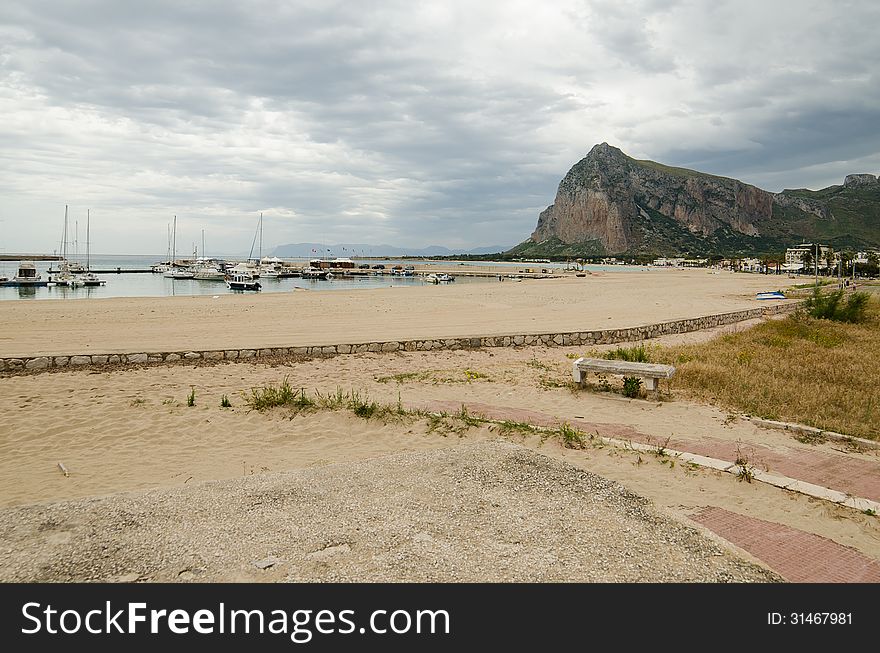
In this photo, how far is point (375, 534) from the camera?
3926mm

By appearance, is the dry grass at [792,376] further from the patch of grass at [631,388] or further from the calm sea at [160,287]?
the calm sea at [160,287]

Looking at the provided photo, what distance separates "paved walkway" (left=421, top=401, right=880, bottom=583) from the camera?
3.63 metres

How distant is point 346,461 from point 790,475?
4.45 metres

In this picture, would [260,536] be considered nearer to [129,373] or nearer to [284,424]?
[284,424]

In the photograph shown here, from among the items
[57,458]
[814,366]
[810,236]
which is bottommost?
[57,458]

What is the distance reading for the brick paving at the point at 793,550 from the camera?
3.54 m

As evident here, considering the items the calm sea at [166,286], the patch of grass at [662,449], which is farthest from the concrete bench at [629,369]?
the calm sea at [166,286]

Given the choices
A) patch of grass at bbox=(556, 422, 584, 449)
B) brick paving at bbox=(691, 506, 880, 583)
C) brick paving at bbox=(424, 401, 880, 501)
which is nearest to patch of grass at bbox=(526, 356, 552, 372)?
brick paving at bbox=(424, 401, 880, 501)

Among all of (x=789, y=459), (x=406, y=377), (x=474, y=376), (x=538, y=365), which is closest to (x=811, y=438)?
(x=789, y=459)
